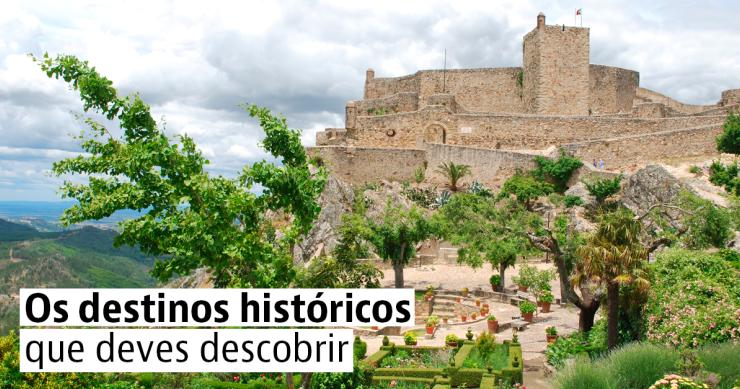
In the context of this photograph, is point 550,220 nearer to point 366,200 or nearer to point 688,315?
point 366,200

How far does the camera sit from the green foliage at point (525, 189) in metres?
29.5

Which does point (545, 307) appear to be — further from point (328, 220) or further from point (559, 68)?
point (559, 68)

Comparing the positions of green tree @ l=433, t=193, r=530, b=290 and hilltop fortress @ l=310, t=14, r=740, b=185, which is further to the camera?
hilltop fortress @ l=310, t=14, r=740, b=185

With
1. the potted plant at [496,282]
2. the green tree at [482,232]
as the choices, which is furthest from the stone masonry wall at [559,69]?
the potted plant at [496,282]

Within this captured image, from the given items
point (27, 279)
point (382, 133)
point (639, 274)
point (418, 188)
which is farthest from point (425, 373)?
point (27, 279)

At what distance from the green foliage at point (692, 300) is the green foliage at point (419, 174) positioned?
20.5 metres

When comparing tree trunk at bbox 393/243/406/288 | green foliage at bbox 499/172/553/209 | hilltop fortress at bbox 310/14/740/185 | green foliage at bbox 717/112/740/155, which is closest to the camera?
tree trunk at bbox 393/243/406/288

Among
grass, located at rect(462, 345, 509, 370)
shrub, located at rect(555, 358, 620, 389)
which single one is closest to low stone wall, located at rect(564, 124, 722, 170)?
grass, located at rect(462, 345, 509, 370)

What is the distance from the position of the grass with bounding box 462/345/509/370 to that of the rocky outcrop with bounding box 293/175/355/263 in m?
12.1

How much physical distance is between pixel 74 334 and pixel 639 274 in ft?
33.0

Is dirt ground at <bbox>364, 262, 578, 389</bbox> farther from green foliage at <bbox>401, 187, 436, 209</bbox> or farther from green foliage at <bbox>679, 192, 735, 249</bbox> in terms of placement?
green foliage at <bbox>401, 187, 436, 209</bbox>

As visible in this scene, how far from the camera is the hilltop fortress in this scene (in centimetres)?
3081

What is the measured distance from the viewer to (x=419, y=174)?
111ft

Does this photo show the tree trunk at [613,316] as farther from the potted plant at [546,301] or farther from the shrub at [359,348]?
the potted plant at [546,301]
